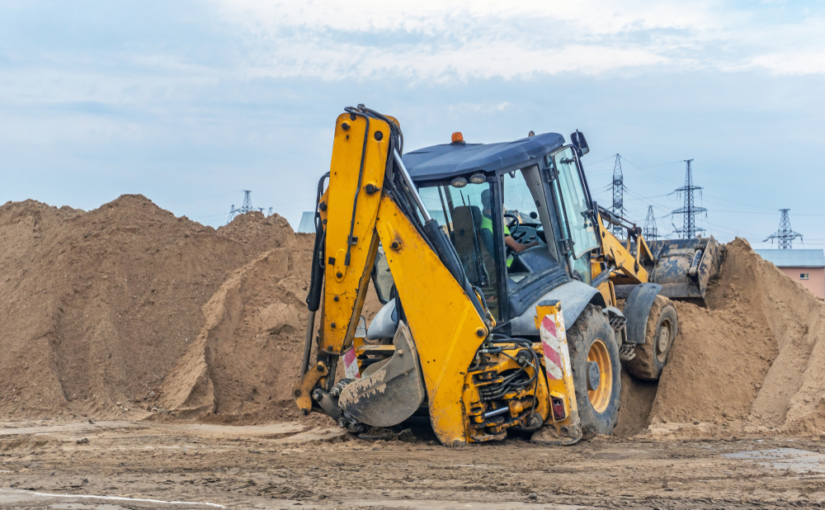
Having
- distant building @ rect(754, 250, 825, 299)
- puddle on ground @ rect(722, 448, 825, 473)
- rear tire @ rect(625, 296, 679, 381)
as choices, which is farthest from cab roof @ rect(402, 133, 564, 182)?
distant building @ rect(754, 250, 825, 299)

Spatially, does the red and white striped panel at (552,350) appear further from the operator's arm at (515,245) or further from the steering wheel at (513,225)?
the steering wheel at (513,225)

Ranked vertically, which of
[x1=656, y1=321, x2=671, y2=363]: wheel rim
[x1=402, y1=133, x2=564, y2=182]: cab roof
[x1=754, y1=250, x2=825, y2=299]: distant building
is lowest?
[x1=656, y1=321, x2=671, y2=363]: wheel rim

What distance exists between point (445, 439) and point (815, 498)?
2.49 meters

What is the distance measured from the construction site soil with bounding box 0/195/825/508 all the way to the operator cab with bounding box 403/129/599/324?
4.46 feet

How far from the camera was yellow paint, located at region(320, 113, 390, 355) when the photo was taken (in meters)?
5.53

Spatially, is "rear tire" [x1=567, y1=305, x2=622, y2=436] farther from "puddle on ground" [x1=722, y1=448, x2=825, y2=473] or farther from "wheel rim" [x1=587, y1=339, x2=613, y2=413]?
"puddle on ground" [x1=722, y1=448, x2=825, y2=473]

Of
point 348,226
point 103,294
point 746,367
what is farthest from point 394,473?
point 103,294

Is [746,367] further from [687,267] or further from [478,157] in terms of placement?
[478,157]

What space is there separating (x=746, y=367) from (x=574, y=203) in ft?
9.18

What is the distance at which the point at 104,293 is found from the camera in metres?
9.28

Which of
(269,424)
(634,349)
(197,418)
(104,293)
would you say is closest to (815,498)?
(634,349)

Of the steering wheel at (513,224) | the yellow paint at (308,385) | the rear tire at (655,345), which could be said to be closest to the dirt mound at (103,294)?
the yellow paint at (308,385)

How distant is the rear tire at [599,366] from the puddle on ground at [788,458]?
3.68 ft

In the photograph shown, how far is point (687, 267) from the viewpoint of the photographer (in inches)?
369
